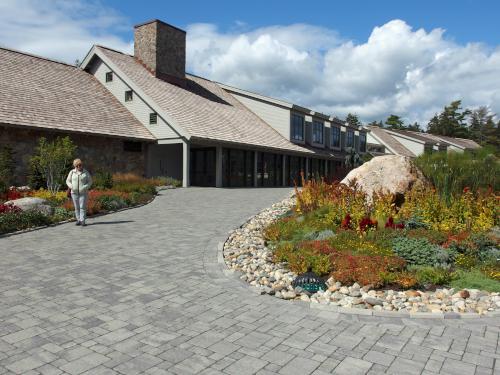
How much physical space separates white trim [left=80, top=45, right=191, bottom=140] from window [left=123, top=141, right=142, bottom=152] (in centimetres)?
221

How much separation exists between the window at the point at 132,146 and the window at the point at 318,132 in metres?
14.5

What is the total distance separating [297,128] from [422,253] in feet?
77.9

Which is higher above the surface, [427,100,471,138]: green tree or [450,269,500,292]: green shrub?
[427,100,471,138]: green tree

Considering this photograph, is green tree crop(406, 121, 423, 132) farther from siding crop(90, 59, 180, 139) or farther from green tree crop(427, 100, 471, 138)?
siding crop(90, 59, 180, 139)

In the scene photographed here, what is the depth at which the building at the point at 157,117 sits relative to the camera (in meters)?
20.1

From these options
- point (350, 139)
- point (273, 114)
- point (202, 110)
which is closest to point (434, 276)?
point (202, 110)

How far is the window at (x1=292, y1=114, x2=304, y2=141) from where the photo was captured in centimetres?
2964

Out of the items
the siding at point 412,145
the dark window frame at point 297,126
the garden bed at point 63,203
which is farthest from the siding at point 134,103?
the siding at point 412,145

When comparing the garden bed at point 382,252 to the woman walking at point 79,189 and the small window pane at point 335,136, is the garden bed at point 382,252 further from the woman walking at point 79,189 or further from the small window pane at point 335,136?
the small window pane at point 335,136

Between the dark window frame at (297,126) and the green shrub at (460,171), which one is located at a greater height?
the dark window frame at (297,126)

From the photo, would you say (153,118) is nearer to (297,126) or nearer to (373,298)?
(297,126)

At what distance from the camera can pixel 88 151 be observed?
805 inches

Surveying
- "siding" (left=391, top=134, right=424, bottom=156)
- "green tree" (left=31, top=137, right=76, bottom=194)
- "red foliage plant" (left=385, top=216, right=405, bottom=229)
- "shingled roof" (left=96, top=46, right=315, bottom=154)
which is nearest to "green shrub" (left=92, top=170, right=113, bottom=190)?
"green tree" (left=31, top=137, right=76, bottom=194)

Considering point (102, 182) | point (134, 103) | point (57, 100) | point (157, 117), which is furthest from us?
point (134, 103)
